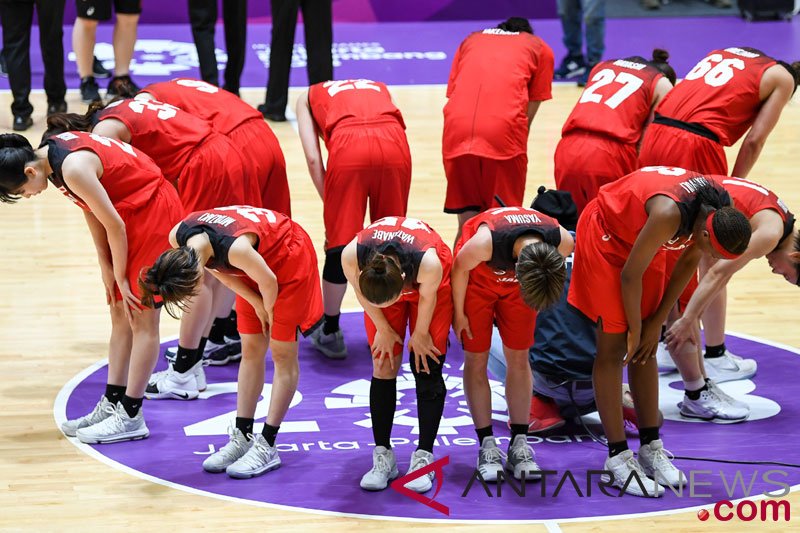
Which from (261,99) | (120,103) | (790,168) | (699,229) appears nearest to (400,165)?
(120,103)

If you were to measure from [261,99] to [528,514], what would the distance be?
21.8 ft

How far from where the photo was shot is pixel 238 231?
13.3ft

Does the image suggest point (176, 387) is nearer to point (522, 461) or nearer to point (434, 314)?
point (434, 314)

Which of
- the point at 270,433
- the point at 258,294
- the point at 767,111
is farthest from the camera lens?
the point at 767,111

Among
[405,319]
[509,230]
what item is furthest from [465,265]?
[405,319]

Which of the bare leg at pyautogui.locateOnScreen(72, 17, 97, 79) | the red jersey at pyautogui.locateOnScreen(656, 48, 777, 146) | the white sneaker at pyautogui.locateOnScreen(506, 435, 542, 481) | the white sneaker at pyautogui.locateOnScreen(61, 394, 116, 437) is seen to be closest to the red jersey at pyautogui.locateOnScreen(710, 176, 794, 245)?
the red jersey at pyautogui.locateOnScreen(656, 48, 777, 146)

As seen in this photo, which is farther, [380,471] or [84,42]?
[84,42]

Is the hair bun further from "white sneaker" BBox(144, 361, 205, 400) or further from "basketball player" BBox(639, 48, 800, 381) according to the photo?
"white sneaker" BBox(144, 361, 205, 400)

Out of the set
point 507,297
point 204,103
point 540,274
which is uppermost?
point 204,103

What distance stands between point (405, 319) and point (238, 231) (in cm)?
66

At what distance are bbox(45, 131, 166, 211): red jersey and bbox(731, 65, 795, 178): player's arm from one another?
94.0 inches

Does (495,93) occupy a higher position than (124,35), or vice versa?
(495,93)

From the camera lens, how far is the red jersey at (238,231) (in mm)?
3996

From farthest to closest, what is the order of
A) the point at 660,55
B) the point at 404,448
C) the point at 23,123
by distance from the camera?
the point at 23,123
the point at 660,55
the point at 404,448
